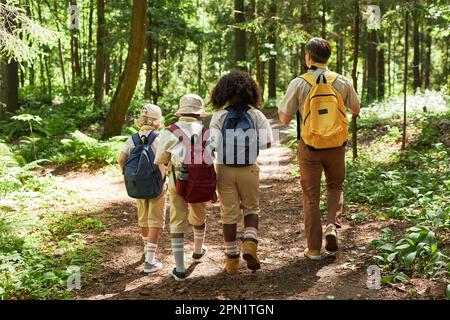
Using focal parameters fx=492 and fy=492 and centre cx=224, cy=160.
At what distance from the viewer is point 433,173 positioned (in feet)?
28.2

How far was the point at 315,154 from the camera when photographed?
5324 mm

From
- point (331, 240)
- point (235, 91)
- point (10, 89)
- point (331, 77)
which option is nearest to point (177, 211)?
point (235, 91)

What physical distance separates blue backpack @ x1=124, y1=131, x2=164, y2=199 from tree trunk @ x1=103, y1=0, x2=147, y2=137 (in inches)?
279

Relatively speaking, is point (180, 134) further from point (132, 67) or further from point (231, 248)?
point (132, 67)

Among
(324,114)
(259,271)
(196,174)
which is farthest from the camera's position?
(259,271)

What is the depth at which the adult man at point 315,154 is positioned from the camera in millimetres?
5289

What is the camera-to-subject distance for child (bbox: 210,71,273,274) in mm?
4891

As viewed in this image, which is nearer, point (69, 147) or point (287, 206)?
point (287, 206)

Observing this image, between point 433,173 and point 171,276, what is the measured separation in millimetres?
5421

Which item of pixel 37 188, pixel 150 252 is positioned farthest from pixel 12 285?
pixel 37 188

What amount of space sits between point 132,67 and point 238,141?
8027 mm

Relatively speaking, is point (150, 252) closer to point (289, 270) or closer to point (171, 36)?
point (289, 270)

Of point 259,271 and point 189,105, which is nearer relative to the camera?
point 189,105

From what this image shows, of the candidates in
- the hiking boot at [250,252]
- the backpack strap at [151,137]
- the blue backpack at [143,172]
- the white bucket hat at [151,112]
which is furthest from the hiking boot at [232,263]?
the white bucket hat at [151,112]
